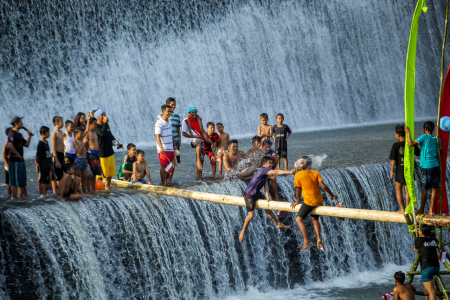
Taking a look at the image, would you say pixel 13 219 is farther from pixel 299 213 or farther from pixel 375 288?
pixel 375 288

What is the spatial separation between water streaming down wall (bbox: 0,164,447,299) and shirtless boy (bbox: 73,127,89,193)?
0.62m

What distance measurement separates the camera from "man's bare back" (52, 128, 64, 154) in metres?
7.29

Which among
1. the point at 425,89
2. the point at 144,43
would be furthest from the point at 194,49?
the point at 425,89

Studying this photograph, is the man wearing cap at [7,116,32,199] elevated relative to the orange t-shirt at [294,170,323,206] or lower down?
elevated

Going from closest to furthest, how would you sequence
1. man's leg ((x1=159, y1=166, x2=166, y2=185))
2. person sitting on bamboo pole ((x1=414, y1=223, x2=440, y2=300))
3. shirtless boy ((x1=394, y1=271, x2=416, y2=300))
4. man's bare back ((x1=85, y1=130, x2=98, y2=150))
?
1. person sitting on bamboo pole ((x1=414, y1=223, x2=440, y2=300))
2. shirtless boy ((x1=394, y1=271, x2=416, y2=300))
3. man's bare back ((x1=85, y1=130, x2=98, y2=150))
4. man's leg ((x1=159, y1=166, x2=166, y2=185))

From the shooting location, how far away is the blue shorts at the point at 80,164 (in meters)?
7.66

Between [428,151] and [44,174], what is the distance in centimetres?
539

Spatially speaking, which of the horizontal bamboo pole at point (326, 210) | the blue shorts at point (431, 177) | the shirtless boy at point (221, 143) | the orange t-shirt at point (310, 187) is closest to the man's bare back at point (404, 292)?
the horizontal bamboo pole at point (326, 210)

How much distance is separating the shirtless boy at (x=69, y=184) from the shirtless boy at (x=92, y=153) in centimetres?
55

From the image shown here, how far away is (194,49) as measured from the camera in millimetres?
21688

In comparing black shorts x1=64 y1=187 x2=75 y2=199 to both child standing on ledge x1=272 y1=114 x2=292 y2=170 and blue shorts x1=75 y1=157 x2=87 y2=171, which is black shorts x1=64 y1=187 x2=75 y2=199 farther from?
child standing on ledge x1=272 y1=114 x2=292 y2=170

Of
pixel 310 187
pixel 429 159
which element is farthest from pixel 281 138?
pixel 429 159

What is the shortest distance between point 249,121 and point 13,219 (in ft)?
53.0

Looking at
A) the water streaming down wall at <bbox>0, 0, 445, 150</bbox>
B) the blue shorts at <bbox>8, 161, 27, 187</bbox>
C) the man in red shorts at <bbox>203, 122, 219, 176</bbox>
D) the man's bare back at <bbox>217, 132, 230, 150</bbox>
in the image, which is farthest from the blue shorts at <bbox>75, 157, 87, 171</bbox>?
the water streaming down wall at <bbox>0, 0, 445, 150</bbox>
